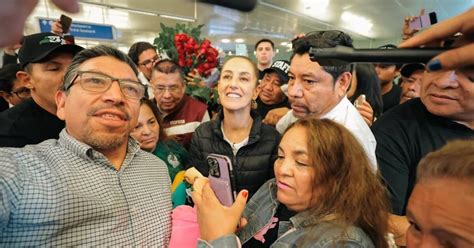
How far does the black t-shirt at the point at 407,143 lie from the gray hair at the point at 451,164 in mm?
313

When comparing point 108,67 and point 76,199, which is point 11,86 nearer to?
point 108,67

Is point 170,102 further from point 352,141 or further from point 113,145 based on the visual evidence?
point 352,141

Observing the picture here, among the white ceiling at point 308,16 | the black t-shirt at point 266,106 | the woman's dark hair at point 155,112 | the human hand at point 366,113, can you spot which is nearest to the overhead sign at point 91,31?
the white ceiling at point 308,16

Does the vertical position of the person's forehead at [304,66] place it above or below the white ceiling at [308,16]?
below

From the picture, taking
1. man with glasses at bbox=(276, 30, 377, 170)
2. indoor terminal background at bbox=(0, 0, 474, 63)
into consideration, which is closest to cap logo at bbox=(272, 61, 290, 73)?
man with glasses at bbox=(276, 30, 377, 170)

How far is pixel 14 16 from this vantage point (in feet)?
0.97

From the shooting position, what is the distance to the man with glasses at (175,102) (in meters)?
2.30

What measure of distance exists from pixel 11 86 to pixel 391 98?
3.40 m

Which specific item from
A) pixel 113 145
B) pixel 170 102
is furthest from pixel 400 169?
pixel 170 102

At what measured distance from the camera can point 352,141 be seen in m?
1.20

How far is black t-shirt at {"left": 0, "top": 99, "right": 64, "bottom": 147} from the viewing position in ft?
4.54

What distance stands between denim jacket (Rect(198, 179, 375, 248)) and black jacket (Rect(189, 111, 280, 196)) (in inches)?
15.0

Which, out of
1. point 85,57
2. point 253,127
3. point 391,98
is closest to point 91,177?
point 85,57

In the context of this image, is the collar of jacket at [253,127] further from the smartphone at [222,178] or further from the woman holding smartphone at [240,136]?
the smartphone at [222,178]
